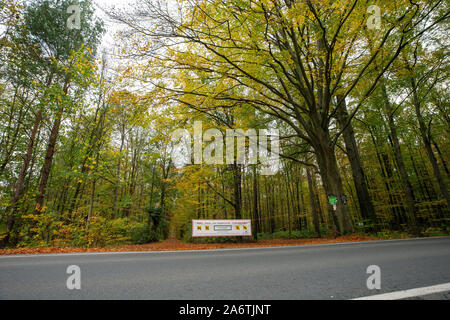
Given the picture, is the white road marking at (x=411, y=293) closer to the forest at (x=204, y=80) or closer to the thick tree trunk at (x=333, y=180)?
the forest at (x=204, y=80)

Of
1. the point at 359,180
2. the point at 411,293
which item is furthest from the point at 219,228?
the point at 359,180

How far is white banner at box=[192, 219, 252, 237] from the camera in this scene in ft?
26.8

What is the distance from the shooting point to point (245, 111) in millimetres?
9773

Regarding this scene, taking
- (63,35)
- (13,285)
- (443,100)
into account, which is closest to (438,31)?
(443,100)

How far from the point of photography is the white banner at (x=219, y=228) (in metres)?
8.16

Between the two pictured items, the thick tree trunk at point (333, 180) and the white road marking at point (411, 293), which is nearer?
the white road marking at point (411, 293)

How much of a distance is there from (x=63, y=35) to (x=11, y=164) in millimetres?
9410

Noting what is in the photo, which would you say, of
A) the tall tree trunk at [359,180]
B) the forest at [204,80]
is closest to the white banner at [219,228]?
the forest at [204,80]

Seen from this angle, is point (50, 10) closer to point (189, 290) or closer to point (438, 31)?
point (189, 290)

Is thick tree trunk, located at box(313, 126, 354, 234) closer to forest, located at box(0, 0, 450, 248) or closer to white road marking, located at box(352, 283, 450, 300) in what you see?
forest, located at box(0, 0, 450, 248)

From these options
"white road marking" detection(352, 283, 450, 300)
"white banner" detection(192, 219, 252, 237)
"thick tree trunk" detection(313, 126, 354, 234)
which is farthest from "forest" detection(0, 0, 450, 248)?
"white road marking" detection(352, 283, 450, 300)

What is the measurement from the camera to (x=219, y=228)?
8500 mm

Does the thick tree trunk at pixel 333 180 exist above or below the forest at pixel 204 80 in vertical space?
below

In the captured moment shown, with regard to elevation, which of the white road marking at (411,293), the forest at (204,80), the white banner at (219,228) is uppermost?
the forest at (204,80)
